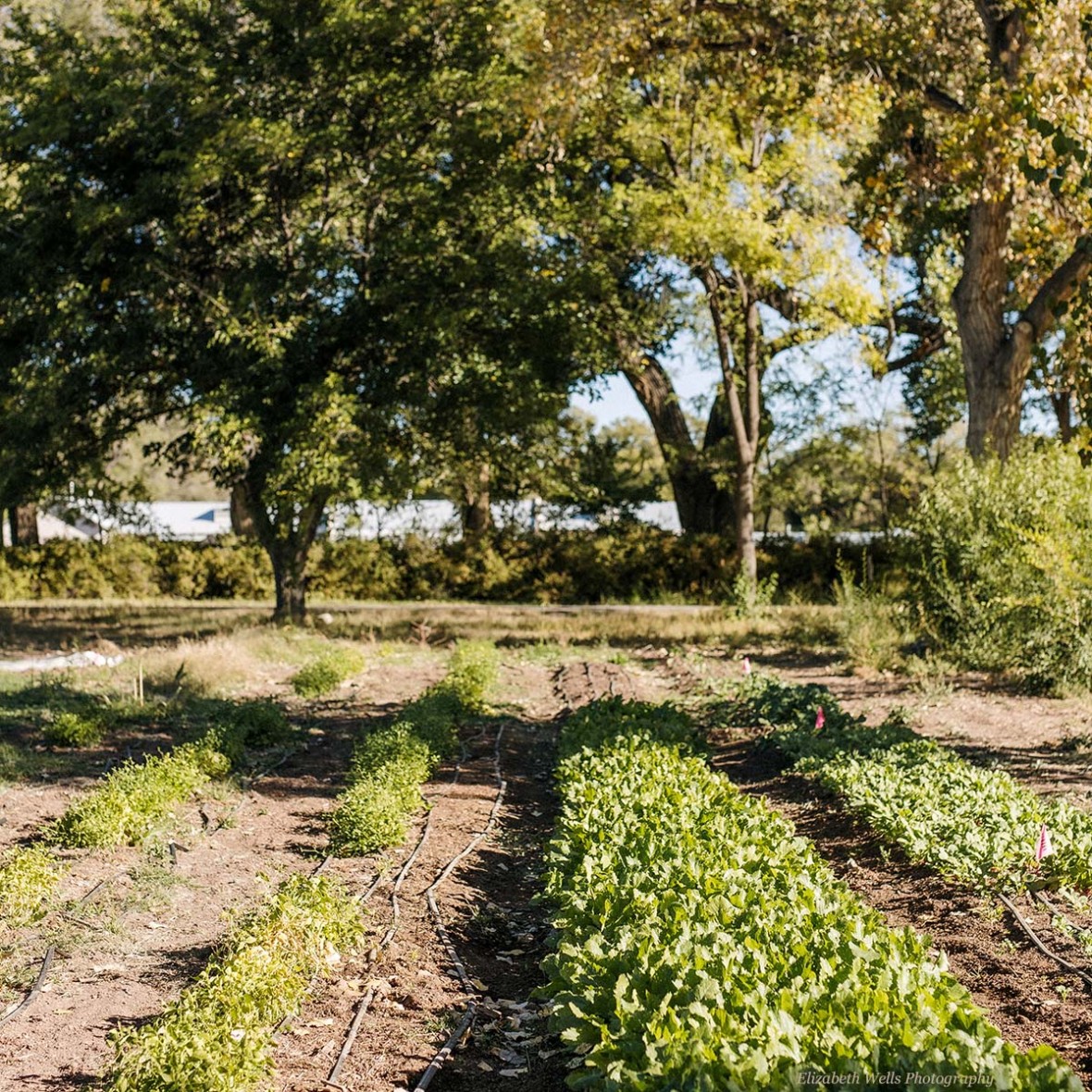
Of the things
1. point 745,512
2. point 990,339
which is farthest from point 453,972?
point 745,512

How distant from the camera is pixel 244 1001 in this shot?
4688 millimetres

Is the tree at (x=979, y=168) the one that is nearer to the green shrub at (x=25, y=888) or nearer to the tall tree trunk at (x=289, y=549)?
the tall tree trunk at (x=289, y=549)

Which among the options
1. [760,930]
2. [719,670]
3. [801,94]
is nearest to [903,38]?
[801,94]

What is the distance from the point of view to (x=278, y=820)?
845 centimetres

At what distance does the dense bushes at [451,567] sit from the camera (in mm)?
28875

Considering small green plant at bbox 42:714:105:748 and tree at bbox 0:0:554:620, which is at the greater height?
tree at bbox 0:0:554:620

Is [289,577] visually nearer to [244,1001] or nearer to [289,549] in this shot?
[289,549]

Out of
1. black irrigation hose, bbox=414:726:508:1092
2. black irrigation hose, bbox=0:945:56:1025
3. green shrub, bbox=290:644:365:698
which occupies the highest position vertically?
green shrub, bbox=290:644:365:698

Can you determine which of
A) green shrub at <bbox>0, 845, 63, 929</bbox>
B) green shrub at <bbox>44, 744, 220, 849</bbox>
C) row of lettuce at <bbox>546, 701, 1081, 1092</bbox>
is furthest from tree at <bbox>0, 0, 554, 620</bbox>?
row of lettuce at <bbox>546, 701, 1081, 1092</bbox>

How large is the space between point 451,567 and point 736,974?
26.3m

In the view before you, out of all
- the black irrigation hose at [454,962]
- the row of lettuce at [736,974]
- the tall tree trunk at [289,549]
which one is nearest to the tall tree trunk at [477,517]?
the tall tree trunk at [289,549]

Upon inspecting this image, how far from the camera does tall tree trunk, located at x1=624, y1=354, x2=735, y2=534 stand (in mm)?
28219

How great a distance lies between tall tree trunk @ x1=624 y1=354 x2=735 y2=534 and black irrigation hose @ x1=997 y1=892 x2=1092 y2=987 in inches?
833

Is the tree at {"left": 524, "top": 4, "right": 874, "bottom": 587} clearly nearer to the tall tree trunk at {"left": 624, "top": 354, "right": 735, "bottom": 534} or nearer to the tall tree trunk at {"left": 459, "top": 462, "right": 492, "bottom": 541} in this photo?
the tall tree trunk at {"left": 624, "top": 354, "right": 735, "bottom": 534}
